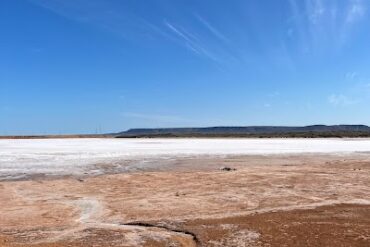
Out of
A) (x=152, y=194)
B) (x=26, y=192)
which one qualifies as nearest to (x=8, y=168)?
(x=26, y=192)

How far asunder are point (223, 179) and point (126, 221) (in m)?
8.23

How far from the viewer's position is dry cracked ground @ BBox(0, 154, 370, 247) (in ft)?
32.9

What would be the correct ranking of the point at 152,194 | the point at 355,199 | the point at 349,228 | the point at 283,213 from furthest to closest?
the point at 152,194, the point at 355,199, the point at 283,213, the point at 349,228

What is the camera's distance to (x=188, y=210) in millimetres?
13023

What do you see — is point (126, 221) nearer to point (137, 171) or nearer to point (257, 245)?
point (257, 245)

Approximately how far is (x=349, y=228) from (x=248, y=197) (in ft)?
14.9

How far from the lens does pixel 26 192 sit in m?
16.3

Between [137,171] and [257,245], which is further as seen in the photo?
[137,171]

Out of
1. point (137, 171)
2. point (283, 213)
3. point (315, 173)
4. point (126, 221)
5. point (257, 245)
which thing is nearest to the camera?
point (257, 245)

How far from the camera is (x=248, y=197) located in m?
15.0

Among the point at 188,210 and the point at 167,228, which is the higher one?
the point at 188,210

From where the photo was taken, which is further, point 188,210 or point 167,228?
point 188,210

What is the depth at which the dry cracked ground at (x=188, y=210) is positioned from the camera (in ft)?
32.9

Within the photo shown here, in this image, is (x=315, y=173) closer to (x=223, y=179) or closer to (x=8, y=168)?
(x=223, y=179)
